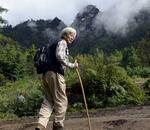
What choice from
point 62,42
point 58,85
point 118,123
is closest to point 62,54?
point 62,42

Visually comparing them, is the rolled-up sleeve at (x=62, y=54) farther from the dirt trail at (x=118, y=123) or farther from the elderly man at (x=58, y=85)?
the dirt trail at (x=118, y=123)

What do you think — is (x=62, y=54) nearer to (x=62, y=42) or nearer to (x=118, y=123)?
(x=62, y=42)

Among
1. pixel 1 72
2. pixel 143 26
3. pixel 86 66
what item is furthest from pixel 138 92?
pixel 143 26

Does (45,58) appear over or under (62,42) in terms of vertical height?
under

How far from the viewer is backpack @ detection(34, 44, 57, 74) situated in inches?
355

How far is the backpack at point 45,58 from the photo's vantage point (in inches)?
355

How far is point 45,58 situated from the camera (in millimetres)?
9000

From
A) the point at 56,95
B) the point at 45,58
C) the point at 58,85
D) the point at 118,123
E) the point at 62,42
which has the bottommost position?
the point at 118,123

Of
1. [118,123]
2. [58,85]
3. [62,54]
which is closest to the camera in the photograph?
[62,54]

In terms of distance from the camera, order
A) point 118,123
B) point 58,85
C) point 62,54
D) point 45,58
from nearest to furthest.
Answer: point 62,54 < point 45,58 < point 58,85 < point 118,123

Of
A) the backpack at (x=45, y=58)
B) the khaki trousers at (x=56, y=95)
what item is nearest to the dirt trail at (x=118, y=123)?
the khaki trousers at (x=56, y=95)

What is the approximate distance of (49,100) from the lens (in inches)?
368

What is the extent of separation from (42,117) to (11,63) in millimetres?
33928

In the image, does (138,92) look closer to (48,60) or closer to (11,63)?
(48,60)
